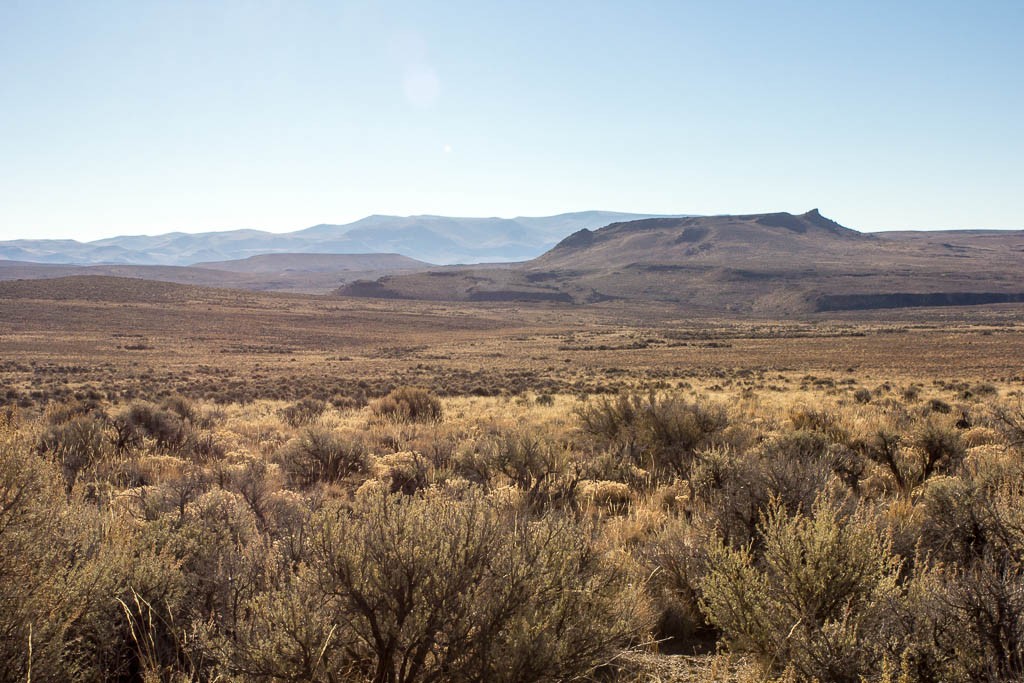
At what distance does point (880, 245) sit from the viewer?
170 meters

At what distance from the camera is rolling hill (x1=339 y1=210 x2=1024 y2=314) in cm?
10581

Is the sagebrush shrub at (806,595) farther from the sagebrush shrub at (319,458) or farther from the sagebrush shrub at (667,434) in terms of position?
the sagebrush shrub at (319,458)

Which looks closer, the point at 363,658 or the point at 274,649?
the point at 274,649

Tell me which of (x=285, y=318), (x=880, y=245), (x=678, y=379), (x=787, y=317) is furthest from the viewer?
(x=880, y=245)

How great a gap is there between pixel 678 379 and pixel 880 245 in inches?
6553

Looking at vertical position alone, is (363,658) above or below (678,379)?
above

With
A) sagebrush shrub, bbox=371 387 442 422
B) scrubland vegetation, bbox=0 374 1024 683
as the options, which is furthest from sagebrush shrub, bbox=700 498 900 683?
sagebrush shrub, bbox=371 387 442 422

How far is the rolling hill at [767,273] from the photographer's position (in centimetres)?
10581

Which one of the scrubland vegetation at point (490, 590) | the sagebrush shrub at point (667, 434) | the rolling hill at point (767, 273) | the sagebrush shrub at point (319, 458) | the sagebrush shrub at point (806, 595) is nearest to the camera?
the scrubland vegetation at point (490, 590)

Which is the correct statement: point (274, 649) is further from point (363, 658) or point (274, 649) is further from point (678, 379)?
point (678, 379)

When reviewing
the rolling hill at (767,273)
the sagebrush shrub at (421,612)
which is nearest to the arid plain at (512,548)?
the sagebrush shrub at (421,612)

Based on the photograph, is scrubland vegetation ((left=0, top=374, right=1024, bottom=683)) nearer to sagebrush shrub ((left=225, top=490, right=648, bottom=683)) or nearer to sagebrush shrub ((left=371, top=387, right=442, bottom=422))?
sagebrush shrub ((left=225, top=490, right=648, bottom=683))

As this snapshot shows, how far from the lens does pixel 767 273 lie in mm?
125438

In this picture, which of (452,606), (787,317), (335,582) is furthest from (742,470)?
(787,317)
